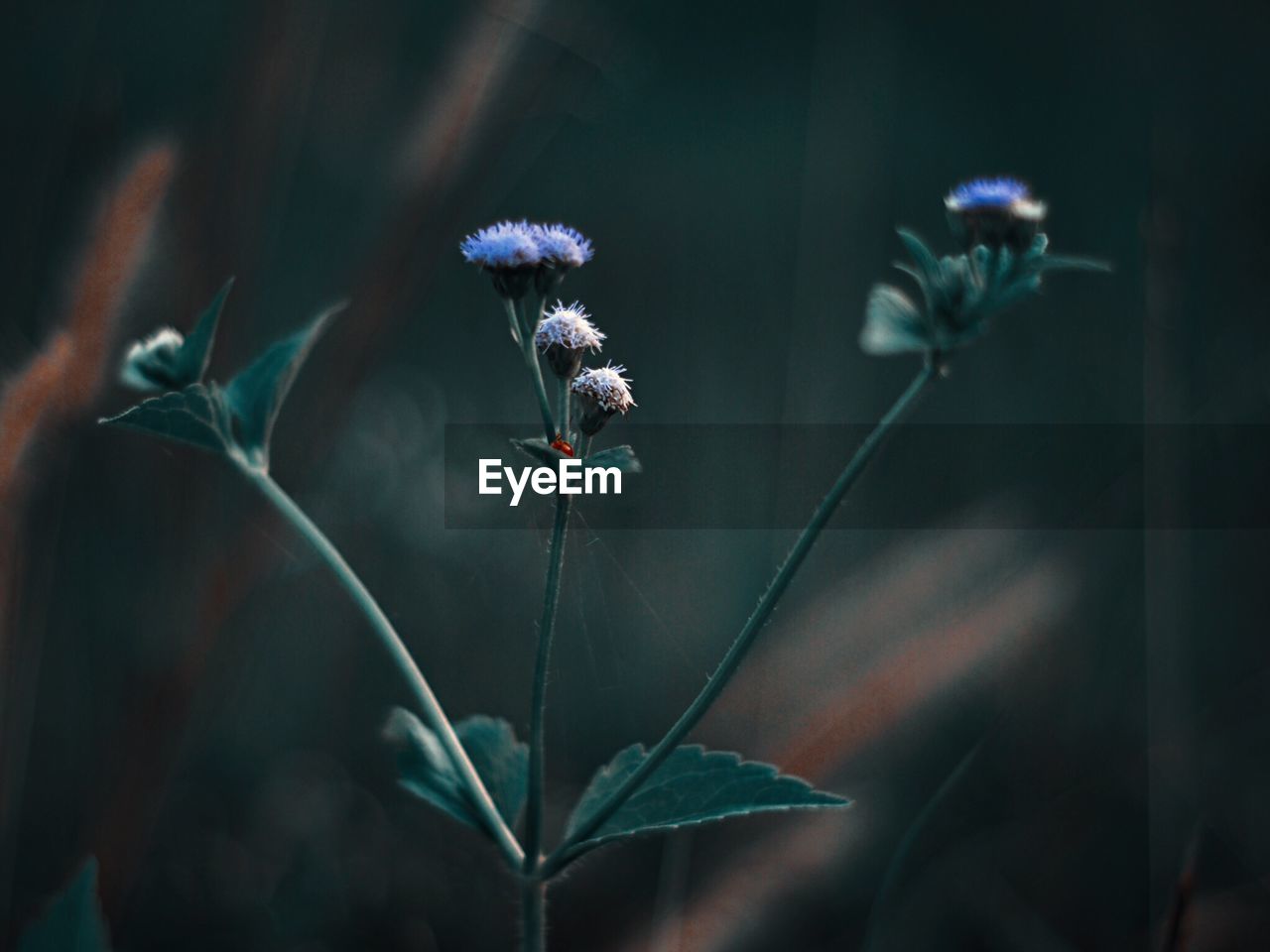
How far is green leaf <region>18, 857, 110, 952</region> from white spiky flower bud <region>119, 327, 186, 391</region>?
0.77 feet

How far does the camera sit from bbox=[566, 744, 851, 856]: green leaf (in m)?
0.52

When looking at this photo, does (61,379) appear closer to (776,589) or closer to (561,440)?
(561,440)

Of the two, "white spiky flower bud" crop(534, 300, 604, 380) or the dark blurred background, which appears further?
the dark blurred background

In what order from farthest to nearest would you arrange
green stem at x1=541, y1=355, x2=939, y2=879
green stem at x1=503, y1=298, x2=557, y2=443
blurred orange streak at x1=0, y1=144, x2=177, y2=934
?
blurred orange streak at x1=0, y1=144, x2=177, y2=934, green stem at x1=503, y1=298, x2=557, y2=443, green stem at x1=541, y1=355, x2=939, y2=879

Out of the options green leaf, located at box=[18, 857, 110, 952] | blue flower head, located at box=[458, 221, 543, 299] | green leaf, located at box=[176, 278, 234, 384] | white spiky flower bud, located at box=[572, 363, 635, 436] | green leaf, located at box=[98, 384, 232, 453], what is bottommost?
green leaf, located at box=[18, 857, 110, 952]

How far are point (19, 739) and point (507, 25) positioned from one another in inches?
22.1

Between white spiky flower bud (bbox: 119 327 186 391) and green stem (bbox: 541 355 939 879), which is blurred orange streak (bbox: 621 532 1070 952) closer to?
green stem (bbox: 541 355 939 879)

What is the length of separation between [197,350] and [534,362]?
0.17 m

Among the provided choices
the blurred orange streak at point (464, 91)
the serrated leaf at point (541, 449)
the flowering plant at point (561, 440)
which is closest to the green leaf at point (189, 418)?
the flowering plant at point (561, 440)

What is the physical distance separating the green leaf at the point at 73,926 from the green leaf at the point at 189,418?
204mm

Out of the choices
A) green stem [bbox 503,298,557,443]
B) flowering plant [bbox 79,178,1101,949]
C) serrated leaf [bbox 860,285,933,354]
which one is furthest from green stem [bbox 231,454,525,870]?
serrated leaf [bbox 860,285,933,354]

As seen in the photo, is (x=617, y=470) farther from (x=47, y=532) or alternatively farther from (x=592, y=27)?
(x=592, y=27)

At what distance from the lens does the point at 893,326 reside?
1.66 ft

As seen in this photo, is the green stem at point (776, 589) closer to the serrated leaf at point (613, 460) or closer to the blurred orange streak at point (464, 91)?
the serrated leaf at point (613, 460)
